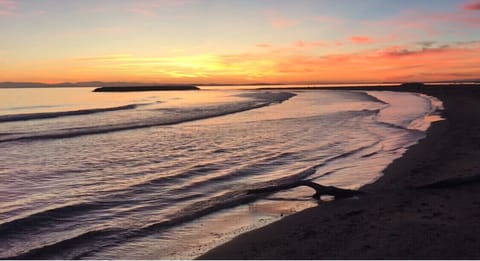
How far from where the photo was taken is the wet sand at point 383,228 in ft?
22.3

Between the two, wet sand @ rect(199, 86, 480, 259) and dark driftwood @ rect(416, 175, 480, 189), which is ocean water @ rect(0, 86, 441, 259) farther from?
dark driftwood @ rect(416, 175, 480, 189)

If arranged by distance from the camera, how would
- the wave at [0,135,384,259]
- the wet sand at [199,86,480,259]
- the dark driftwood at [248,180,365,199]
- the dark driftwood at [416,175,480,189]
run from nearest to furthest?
the wet sand at [199,86,480,259], the wave at [0,135,384,259], the dark driftwood at [248,180,365,199], the dark driftwood at [416,175,480,189]

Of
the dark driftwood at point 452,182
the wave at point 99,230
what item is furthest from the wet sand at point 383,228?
the wave at point 99,230

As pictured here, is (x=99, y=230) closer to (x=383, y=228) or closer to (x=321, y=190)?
(x=321, y=190)

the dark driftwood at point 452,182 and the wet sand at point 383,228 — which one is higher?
the dark driftwood at point 452,182

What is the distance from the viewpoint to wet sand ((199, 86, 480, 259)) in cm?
681

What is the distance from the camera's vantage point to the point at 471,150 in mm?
16625

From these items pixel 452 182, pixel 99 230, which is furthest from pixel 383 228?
pixel 99 230

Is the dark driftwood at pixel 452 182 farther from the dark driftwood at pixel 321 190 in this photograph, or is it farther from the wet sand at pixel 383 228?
the dark driftwood at pixel 321 190

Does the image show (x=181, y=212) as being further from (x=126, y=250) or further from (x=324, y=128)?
(x=324, y=128)

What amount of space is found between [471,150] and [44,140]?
19.5m

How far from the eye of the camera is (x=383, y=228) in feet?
26.0

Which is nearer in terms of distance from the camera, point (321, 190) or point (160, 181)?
point (321, 190)

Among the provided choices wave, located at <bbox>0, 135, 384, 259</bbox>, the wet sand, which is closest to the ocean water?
wave, located at <bbox>0, 135, 384, 259</bbox>
